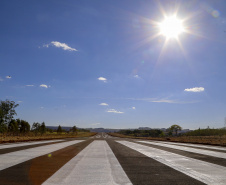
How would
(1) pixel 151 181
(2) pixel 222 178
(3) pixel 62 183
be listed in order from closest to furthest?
(3) pixel 62 183 → (1) pixel 151 181 → (2) pixel 222 178

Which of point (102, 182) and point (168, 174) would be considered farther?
point (168, 174)

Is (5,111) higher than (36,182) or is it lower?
higher

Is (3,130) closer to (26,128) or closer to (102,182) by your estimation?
(26,128)

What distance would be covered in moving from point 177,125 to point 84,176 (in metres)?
110

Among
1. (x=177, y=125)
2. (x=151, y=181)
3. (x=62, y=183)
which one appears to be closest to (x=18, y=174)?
(x=62, y=183)

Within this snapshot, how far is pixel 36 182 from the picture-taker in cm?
429

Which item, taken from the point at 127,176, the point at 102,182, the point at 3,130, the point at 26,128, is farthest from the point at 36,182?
the point at 26,128

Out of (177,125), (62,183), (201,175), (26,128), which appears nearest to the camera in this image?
(62,183)

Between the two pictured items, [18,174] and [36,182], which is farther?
[18,174]

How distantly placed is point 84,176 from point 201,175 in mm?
3366

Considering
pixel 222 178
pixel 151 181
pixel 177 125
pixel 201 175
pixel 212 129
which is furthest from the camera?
pixel 177 125

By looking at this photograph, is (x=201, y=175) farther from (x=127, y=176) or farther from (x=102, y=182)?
(x=102, y=182)

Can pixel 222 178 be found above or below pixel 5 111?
below

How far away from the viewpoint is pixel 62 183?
4.24m
